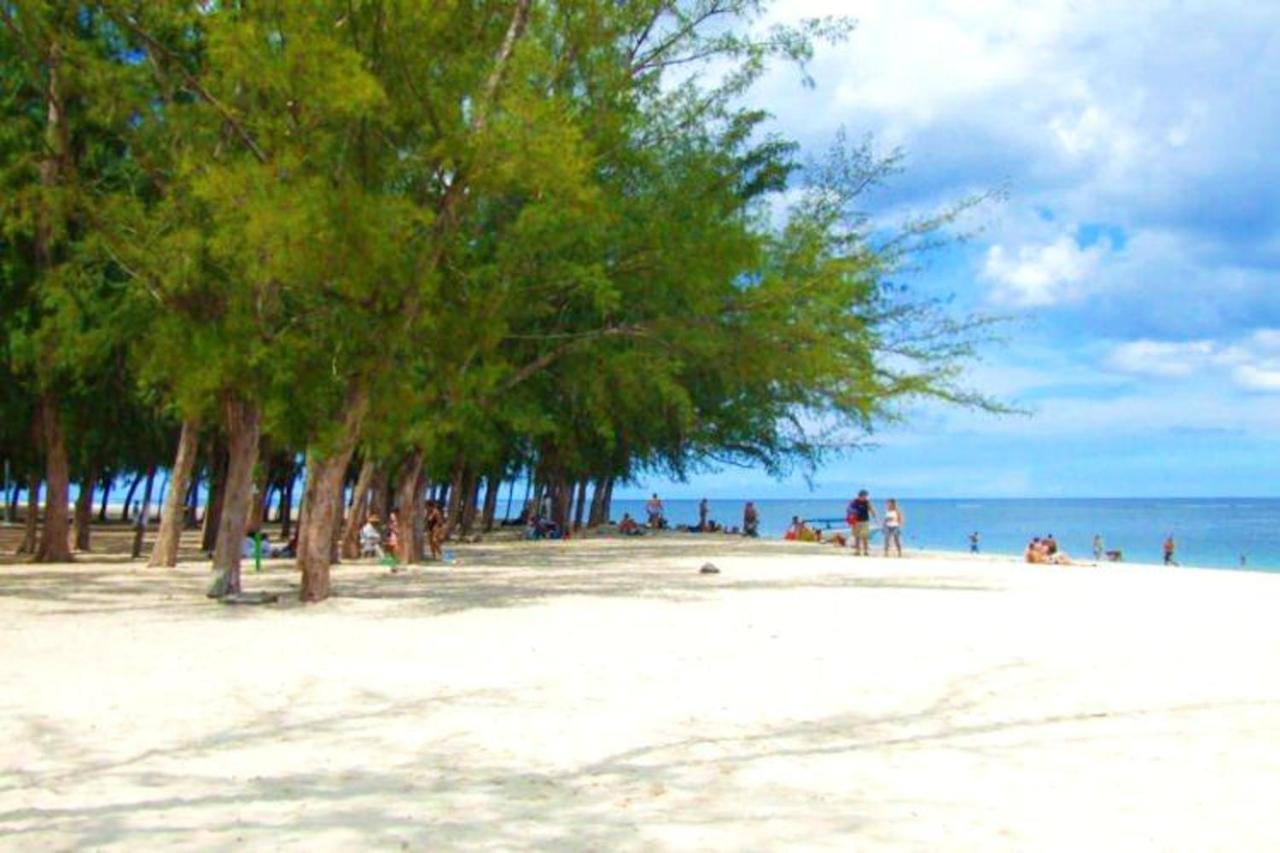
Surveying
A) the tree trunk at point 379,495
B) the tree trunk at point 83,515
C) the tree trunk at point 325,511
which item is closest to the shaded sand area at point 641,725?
the tree trunk at point 325,511

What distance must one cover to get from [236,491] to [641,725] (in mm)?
10914

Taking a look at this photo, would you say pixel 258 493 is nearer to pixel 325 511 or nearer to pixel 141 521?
pixel 141 521

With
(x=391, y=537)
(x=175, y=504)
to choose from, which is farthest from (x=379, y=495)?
(x=175, y=504)

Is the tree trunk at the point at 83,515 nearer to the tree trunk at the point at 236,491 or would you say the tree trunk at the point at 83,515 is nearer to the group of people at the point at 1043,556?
the tree trunk at the point at 236,491

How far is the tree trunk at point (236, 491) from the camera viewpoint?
54.2ft

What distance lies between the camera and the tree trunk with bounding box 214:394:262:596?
16516 mm

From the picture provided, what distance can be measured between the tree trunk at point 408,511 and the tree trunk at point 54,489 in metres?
5.99

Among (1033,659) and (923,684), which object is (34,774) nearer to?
(923,684)

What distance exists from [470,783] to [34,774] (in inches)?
85.0

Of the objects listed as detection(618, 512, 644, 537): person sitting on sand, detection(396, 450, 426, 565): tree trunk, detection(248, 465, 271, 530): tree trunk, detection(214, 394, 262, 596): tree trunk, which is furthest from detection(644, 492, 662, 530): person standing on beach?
detection(214, 394, 262, 596): tree trunk

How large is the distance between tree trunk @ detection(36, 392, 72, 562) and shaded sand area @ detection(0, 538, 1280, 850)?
348 inches

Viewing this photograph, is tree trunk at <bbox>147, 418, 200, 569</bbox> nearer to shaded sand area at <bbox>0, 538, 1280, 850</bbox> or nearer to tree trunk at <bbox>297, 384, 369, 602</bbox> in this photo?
shaded sand area at <bbox>0, 538, 1280, 850</bbox>

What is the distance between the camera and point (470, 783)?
6625 millimetres

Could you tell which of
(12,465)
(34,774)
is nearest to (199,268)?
(34,774)
